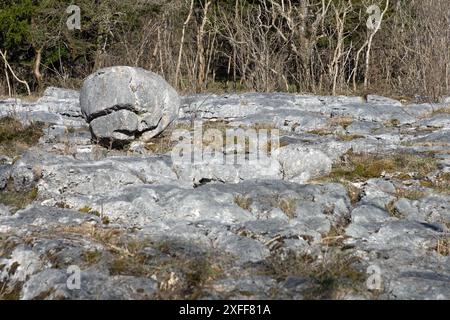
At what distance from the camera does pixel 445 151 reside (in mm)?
6742

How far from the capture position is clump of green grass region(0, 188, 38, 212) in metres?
5.14

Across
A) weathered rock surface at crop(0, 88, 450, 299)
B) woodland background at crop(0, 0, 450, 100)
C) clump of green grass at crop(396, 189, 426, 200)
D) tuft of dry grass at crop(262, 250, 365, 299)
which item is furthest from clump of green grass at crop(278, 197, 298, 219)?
woodland background at crop(0, 0, 450, 100)

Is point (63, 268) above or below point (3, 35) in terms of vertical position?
below

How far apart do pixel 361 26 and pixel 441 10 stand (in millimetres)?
3988

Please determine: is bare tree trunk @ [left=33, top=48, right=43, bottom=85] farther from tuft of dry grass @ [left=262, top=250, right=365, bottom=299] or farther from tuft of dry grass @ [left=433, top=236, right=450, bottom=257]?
tuft of dry grass @ [left=433, top=236, right=450, bottom=257]

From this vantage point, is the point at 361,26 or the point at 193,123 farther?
the point at 361,26

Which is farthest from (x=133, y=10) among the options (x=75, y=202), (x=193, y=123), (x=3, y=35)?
(x=75, y=202)

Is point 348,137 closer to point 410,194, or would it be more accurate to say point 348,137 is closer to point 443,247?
point 410,194

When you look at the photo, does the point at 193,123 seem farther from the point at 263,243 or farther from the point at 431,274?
the point at 431,274

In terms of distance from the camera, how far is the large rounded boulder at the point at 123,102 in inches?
276

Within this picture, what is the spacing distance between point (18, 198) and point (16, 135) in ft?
8.77

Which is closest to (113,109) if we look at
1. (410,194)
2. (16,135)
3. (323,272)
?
(16,135)

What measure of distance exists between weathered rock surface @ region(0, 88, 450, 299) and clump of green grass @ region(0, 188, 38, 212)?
4cm

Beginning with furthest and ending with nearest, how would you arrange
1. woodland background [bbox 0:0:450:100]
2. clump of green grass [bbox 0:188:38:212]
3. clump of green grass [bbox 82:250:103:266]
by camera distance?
woodland background [bbox 0:0:450:100] < clump of green grass [bbox 0:188:38:212] < clump of green grass [bbox 82:250:103:266]
